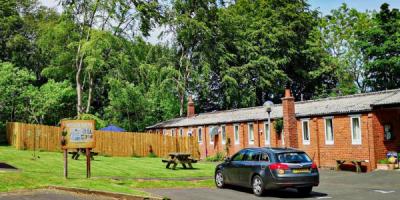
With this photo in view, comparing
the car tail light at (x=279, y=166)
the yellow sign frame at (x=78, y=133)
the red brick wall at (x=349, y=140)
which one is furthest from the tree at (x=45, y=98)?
the car tail light at (x=279, y=166)

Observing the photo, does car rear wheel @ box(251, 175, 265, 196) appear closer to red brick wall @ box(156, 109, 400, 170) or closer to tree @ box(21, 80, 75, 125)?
red brick wall @ box(156, 109, 400, 170)

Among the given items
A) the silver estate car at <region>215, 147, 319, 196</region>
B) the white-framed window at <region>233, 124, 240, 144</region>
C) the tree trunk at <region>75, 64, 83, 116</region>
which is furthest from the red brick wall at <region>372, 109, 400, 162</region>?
the tree trunk at <region>75, 64, 83, 116</region>

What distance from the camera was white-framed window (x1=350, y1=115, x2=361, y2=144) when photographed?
27750 millimetres

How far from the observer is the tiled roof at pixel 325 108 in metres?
27.3

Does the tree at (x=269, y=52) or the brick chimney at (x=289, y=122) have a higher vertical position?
the tree at (x=269, y=52)

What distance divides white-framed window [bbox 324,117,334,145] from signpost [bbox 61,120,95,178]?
15760mm

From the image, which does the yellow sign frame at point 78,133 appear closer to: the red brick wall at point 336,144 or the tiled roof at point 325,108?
the tiled roof at point 325,108

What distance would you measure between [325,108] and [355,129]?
132 inches

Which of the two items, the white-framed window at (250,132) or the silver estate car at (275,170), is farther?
the white-framed window at (250,132)

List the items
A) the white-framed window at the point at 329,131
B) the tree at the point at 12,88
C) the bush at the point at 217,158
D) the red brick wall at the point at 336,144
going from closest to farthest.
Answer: the red brick wall at the point at 336,144 → the white-framed window at the point at 329,131 → the bush at the point at 217,158 → the tree at the point at 12,88

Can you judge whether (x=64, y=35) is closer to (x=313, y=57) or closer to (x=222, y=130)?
(x=222, y=130)

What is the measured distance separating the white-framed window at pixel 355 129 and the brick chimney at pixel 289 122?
455cm

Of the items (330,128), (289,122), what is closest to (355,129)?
(330,128)

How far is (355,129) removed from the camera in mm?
28047
